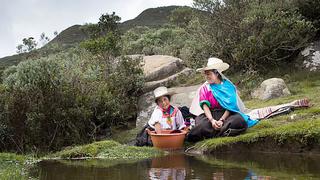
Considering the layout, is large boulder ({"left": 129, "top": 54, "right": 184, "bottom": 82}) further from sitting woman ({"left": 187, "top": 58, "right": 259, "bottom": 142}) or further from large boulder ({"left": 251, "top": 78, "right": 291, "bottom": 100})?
sitting woman ({"left": 187, "top": 58, "right": 259, "bottom": 142})

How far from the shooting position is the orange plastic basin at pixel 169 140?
931cm

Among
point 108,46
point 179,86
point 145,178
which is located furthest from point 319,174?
point 108,46

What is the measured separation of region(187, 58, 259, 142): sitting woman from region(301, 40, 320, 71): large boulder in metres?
6.60

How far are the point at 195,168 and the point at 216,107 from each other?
9.97 feet

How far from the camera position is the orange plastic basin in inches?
367

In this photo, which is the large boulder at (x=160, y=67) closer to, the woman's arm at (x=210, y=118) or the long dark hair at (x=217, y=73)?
the long dark hair at (x=217, y=73)

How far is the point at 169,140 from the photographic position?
30.6 feet

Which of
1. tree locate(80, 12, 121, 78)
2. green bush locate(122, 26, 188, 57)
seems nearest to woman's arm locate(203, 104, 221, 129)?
tree locate(80, 12, 121, 78)

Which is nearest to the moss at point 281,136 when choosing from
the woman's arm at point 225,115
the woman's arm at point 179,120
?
the woman's arm at point 225,115

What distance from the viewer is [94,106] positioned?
41.4ft

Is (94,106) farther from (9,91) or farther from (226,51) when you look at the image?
(226,51)

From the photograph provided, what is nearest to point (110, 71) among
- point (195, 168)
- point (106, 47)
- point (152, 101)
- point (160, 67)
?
point (160, 67)

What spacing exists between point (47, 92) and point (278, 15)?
322 inches

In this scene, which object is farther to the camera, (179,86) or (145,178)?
(179,86)
